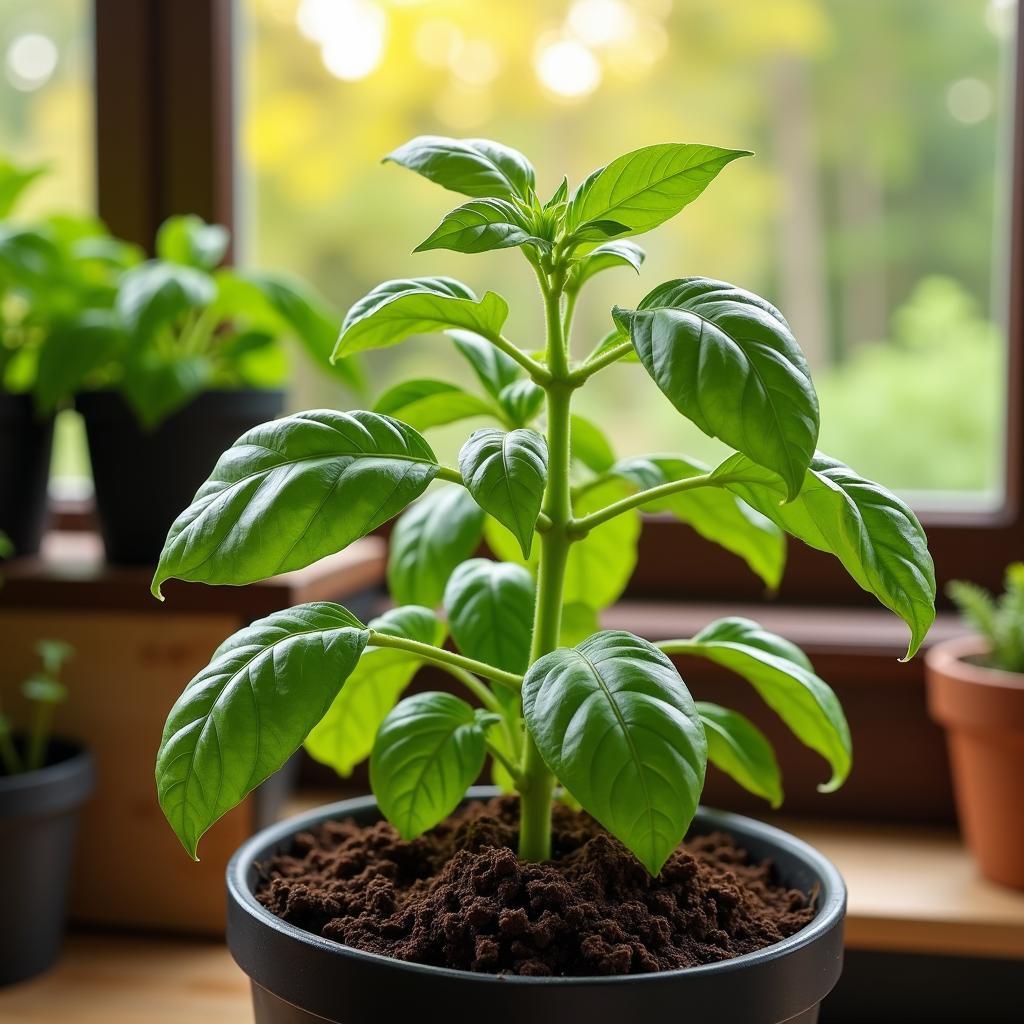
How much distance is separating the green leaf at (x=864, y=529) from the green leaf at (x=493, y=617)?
0.17 m

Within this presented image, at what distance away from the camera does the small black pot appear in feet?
4.10

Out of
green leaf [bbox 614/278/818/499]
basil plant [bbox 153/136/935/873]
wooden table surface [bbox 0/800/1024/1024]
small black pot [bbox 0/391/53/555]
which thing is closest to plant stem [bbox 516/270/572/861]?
basil plant [bbox 153/136/935/873]

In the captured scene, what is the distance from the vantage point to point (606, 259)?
69cm

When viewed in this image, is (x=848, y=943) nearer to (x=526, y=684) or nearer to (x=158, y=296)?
(x=526, y=684)

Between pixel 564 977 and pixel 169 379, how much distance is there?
0.75 m

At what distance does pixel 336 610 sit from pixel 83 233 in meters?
0.84

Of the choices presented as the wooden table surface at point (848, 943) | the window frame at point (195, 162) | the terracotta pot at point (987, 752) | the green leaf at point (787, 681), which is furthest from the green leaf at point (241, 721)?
the window frame at point (195, 162)

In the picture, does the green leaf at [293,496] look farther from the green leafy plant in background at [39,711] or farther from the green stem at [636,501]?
the green leafy plant in background at [39,711]

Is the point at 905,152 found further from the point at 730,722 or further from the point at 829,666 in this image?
the point at 730,722

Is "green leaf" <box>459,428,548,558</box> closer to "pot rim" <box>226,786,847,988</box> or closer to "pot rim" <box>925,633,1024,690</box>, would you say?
"pot rim" <box>226,786,847,988</box>

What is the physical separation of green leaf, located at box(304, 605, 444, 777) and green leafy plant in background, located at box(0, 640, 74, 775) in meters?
0.41

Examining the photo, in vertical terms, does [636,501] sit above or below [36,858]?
above

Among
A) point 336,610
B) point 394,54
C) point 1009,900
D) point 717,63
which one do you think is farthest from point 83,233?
point 1009,900

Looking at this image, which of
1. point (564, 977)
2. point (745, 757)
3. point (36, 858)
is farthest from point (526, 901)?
point (36, 858)
